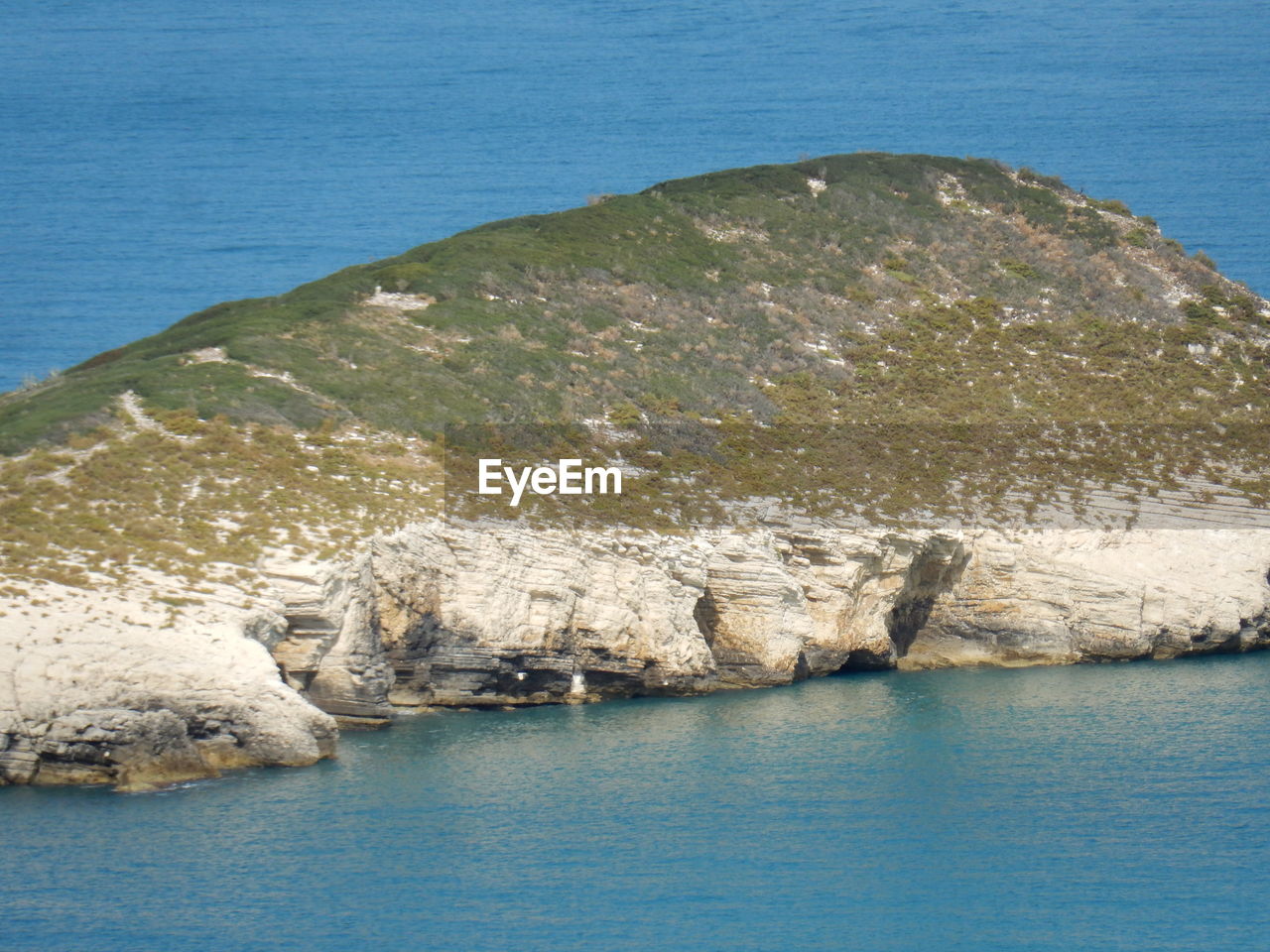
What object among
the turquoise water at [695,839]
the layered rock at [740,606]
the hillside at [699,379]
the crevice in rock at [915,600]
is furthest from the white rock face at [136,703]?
the crevice in rock at [915,600]

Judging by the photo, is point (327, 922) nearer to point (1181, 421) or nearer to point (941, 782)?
point (941, 782)

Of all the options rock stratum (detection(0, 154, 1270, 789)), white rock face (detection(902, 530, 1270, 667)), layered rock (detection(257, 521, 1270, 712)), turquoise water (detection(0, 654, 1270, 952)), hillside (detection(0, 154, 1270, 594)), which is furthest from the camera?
white rock face (detection(902, 530, 1270, 667))

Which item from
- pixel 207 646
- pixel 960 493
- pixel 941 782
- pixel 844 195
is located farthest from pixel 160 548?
pixel 844 195

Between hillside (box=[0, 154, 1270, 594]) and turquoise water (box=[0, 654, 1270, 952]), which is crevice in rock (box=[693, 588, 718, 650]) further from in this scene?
turquoise water (box=[0, 654, 1270, 952])

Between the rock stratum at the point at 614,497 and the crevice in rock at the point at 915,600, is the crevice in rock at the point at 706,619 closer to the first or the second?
the rock stratum at the point at 614,497

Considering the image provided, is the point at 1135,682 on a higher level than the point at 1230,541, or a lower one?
lower

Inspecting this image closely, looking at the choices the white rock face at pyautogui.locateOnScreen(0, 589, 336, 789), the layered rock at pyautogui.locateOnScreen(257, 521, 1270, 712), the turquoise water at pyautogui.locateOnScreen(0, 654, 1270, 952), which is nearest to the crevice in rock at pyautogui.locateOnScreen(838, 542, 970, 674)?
the layered rock at pyautogui.locateOnScreen(257, 521, 1270, 712)
